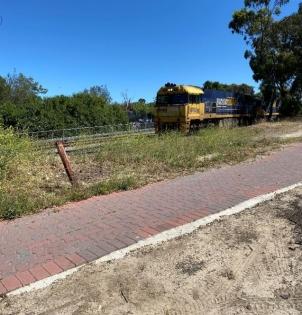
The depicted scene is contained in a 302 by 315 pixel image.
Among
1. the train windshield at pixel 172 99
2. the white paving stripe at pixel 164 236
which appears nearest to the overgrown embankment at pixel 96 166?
the white paving stripe at pixel 164 236

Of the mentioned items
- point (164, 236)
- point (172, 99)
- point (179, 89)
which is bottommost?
point (164, 236)

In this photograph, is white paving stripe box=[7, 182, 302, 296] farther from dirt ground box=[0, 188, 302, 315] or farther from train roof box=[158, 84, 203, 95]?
train roof box=[158, 84, 203, 95]

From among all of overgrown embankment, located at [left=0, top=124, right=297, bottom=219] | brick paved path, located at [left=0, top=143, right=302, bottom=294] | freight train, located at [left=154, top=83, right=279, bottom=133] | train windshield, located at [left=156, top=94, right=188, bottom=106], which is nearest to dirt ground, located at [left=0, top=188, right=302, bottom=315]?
brick paved path, located at [left=0, top=143, right=302, bottom=294]

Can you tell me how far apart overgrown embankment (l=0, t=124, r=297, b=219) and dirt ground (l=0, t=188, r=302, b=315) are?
2.89m

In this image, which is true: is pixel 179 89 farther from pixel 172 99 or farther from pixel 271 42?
pixel 271 42

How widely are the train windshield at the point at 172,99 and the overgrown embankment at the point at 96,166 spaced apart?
11538mm

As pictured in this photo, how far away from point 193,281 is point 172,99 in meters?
22.8

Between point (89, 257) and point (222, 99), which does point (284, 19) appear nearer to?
point (222, 99)

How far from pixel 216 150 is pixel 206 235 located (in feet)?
27.6

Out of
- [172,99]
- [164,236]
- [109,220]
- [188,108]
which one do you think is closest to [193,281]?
[164,236]

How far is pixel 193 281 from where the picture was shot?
14.2 ft

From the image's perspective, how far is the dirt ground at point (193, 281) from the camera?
12.7ft

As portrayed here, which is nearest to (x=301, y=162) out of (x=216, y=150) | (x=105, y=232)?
(x=216, y=150)

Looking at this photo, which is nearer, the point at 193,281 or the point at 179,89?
the point at 193,281
